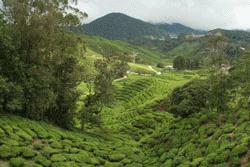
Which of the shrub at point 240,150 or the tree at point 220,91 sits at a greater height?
the tree at point 220,91

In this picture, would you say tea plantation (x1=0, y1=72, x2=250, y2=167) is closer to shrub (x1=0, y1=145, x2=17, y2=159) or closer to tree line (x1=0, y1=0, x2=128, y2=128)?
shrub (x1=0, y1=145, x2=17, y2=159)

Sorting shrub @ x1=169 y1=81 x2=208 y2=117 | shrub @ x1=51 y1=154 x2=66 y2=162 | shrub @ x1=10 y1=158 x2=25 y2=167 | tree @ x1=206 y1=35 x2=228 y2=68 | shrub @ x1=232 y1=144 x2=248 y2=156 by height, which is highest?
tree @ x1=206 y1=35 x2=228 y2=68

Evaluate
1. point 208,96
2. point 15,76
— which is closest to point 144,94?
point 208,96

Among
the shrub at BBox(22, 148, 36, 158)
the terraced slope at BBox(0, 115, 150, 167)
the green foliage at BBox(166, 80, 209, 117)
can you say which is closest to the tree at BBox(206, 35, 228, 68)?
the green foliage at BBox(166, 80, 209, 117)

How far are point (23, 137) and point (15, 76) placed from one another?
12139mm

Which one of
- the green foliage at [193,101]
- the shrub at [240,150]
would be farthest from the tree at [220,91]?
the shrub at [240,150]

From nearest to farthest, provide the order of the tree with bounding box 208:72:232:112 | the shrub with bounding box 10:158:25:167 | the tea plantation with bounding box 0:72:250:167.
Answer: the shrub with bounding box 10:158:25:167
the tea plantation with bounding box 0:72:250:167
the tree with bounding box 208:72:232:112

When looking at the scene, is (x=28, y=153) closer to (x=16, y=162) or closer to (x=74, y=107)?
(x=16, y=162)

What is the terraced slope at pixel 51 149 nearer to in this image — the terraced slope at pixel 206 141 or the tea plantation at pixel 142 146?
the tea plantation at pixel 142 146

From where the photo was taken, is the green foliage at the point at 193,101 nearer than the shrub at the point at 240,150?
No

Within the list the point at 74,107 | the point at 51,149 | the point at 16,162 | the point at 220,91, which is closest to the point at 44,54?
the point at 74,107

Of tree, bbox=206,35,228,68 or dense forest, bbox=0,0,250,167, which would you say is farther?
tree, bbox=206,35,228,68

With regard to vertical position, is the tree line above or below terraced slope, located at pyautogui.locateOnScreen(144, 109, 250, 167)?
above

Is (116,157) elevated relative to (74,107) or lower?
lower
